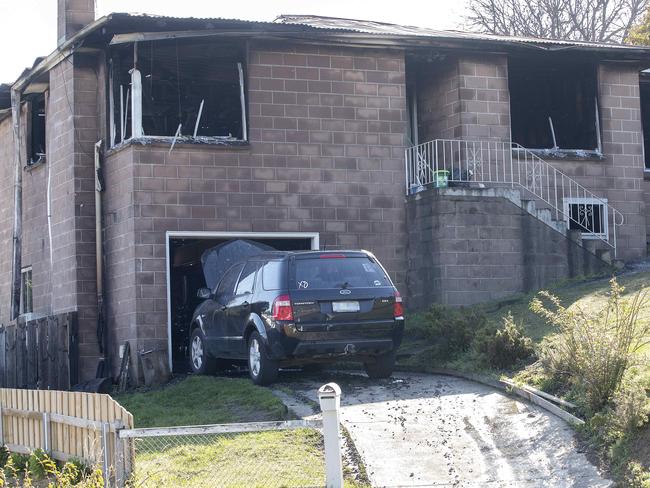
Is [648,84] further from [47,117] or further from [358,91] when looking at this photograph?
[47,117]

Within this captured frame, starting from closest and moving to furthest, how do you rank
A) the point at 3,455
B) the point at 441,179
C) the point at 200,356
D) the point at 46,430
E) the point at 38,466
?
the point at 38,466 < the point at 46,430 < the point at 3,455 < the point at 200,356 < the point at 441,179

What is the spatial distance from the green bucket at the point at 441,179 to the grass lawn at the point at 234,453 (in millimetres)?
7180

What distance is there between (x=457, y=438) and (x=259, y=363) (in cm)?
373

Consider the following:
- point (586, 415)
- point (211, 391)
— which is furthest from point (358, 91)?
point (586, 415)

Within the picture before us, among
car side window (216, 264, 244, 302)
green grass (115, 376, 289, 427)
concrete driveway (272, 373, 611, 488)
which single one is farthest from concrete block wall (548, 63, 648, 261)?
green grass (115, 376, 289, 427)

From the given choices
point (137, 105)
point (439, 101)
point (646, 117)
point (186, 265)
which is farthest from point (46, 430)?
point (646, 117)

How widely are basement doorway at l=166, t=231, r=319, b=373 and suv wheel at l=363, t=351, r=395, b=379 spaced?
437cm

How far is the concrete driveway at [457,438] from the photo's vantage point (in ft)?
37.0

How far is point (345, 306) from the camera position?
15203 mm

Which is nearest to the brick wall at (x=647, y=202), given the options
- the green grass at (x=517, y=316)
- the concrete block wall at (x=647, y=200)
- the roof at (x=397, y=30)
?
the concrete block wall at (x=647, y=200)

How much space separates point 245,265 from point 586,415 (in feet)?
20.0

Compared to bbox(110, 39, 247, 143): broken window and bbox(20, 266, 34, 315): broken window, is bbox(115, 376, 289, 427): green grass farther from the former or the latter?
bbox(20, 266, 34, 315): broken window

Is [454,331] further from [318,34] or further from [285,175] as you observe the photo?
[318,34]

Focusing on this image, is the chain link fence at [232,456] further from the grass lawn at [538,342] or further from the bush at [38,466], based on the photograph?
the grass lawn at [538,342]
